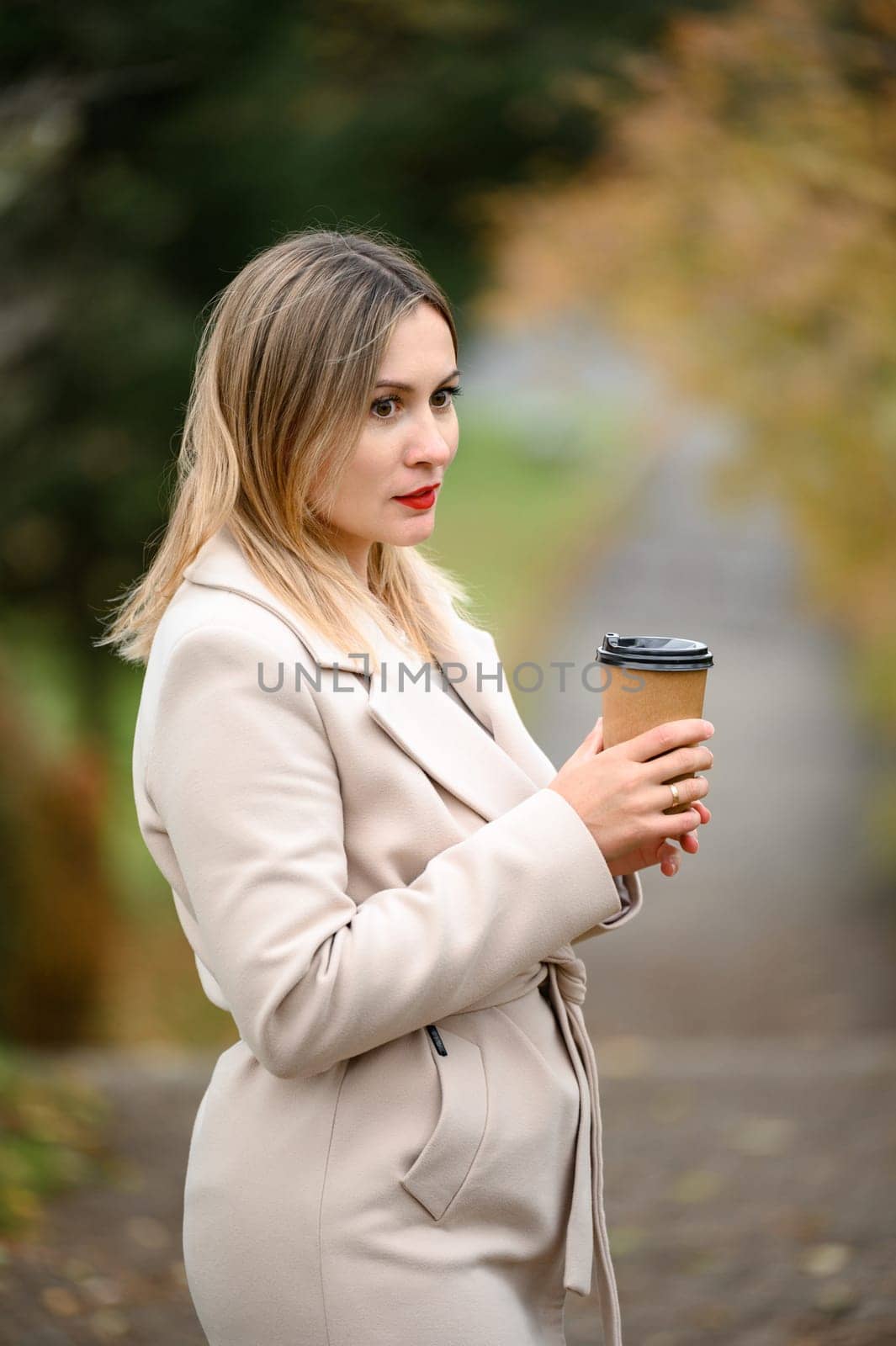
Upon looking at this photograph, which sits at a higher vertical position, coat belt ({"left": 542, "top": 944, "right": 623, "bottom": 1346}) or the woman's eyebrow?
the woman's eyebrow

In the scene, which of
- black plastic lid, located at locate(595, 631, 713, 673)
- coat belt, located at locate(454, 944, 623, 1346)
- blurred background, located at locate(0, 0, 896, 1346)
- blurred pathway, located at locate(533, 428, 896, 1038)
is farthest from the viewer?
blurred pathway, located at locate(533, 428, 896, 1038)

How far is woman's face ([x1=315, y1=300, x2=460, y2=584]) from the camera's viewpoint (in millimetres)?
1634

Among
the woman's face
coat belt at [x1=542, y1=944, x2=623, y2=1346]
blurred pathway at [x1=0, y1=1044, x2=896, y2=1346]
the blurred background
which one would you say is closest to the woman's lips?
the woman's face

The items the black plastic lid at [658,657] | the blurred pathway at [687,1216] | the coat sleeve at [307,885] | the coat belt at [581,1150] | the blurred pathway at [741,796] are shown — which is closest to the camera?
the coat sleeve at [307,885]

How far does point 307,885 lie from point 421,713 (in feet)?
0.97

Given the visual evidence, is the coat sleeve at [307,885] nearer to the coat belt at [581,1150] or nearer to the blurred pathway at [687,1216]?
the coat belt at [581,1150]

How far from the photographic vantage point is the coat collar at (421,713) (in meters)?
1.58

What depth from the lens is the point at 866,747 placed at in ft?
36.6

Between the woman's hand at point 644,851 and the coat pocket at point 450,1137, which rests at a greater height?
the woman's hand at point 644,851

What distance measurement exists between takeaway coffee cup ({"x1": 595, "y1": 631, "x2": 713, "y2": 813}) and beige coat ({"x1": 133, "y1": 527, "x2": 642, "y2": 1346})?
125 mm

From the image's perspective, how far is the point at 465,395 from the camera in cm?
648

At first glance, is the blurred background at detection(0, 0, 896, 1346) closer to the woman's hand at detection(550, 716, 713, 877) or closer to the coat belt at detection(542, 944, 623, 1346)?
the coat belt at detection(542, 944, 623, 1346)

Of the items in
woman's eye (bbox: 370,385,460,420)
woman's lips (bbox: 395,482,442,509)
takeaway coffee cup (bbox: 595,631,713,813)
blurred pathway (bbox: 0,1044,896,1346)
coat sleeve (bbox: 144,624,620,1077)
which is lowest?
blurred pathway (bbox: 0,1044,896,1346)

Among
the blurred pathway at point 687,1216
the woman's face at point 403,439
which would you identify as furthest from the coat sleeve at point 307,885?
the blurred pathway at point 687,1216
